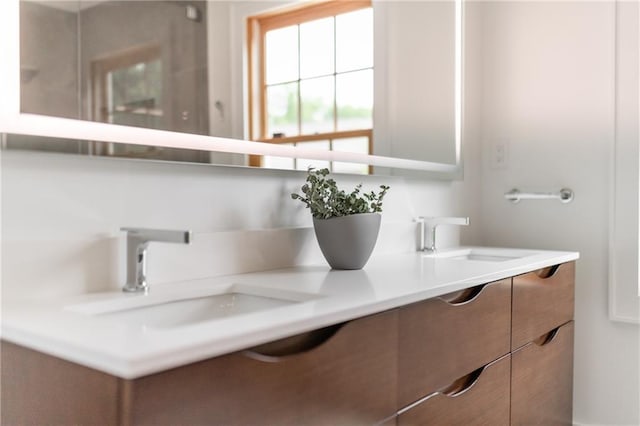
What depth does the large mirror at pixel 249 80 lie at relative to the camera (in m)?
1.06

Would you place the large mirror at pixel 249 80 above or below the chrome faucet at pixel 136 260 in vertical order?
above

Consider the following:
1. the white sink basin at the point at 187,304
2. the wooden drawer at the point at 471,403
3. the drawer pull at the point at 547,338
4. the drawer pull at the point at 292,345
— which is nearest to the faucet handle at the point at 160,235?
the white sink basin at the point at 187,304

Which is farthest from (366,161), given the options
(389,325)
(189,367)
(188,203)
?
(189,367)

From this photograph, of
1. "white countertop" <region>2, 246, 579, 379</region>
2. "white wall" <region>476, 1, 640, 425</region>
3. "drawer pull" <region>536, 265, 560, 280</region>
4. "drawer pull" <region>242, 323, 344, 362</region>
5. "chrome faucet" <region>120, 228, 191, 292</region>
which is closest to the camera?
"white countertop" <region>2, 246, 579, 379</region>

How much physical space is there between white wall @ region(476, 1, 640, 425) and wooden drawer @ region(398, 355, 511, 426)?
0.79 meters

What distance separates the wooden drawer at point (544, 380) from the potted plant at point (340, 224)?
53 centimetres

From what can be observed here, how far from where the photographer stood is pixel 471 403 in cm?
140

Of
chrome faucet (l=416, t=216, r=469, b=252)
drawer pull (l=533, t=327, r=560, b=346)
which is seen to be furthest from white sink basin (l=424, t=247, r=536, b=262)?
drawer pull (l=533, t=327, r=560, b=346)

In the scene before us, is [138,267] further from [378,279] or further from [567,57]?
[567,57]

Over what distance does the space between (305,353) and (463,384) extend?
25.3 inches

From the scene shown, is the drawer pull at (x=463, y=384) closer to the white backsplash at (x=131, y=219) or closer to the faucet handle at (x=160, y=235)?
the white backsplash at (x=131, y=219)

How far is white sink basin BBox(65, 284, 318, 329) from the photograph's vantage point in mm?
1016

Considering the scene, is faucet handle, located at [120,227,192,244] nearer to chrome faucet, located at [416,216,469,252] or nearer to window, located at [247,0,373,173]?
window, located at [247,0,373,173]

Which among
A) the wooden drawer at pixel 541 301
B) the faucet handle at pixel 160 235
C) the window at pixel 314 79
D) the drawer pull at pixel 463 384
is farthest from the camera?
the wooden drawer at pixel 541 301
